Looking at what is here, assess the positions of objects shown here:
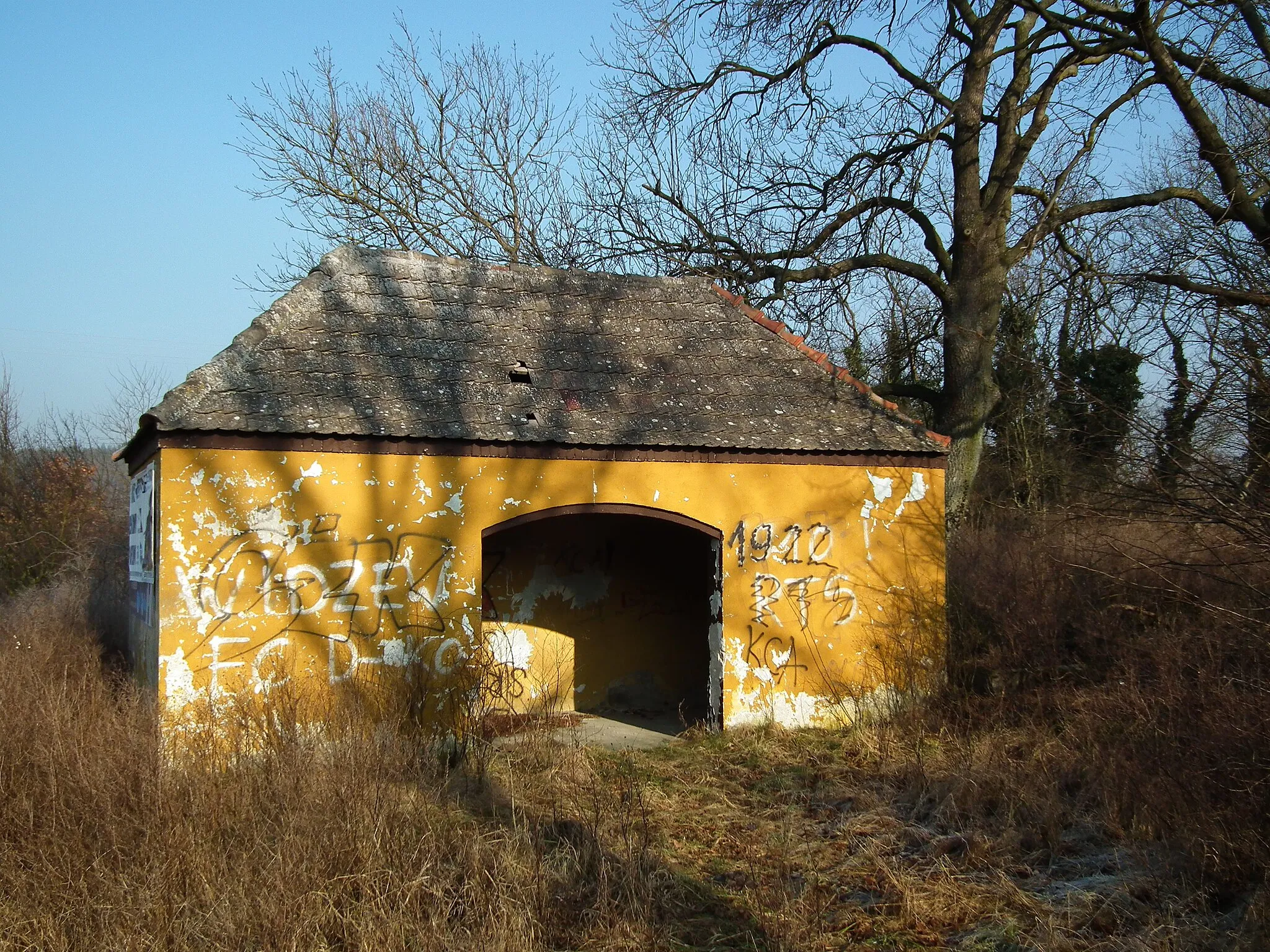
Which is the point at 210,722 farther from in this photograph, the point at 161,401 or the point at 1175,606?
the point at 1175,606

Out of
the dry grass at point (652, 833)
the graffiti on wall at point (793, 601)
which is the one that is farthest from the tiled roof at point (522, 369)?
the dry grass at point (652, 833)

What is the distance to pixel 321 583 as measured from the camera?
8.29 metres

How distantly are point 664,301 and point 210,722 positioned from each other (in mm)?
6045

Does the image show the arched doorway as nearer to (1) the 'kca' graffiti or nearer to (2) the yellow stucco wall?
(2) the yellow stucco wall

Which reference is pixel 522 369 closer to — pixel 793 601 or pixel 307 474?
pixel 307 474

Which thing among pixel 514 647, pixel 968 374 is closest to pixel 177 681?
pixel 514 647

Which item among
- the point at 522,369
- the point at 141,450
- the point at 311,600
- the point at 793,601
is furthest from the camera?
the point at 793,601

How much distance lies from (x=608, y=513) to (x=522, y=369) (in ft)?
5.02

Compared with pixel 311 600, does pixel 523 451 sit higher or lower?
higher

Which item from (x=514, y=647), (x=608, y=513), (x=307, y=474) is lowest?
(x=514, y=647)

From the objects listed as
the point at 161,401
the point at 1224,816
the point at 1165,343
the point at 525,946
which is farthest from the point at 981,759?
the point at 161,401

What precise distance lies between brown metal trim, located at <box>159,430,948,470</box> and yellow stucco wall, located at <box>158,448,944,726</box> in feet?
0.20

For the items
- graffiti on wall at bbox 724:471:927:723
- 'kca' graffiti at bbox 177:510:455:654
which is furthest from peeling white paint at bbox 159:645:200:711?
graffiti on wall at bbox 724:471:927:723

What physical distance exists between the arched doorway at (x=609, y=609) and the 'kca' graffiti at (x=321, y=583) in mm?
2473
